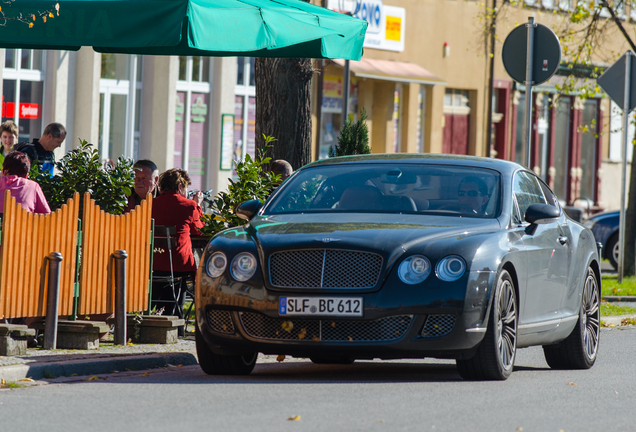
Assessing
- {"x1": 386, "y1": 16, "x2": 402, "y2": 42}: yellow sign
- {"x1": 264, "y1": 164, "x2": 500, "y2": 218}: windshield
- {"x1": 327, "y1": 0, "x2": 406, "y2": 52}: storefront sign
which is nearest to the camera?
{"x1": 264, "y1": 164, "x2": 500, "y2": 218}: windshield

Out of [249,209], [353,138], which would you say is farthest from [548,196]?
[353,138]

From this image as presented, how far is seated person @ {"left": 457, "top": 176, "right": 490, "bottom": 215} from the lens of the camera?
8.90 meters

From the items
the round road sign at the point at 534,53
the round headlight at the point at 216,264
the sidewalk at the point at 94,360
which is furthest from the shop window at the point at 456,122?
the round headlight at the point at 216,264

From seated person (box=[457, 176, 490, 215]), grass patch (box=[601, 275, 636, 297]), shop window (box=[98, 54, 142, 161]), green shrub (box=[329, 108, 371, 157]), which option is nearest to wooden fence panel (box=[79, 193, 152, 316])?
seated person (box=[457, 176, 490, 215])

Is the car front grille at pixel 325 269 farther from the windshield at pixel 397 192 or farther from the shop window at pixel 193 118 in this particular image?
the shop window at pixel 193 118

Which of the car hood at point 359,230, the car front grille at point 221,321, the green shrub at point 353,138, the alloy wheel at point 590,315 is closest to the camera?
the car hood at point 359,230

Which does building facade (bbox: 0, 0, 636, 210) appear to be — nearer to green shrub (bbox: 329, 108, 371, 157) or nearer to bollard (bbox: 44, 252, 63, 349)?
green shrub (bbox: 329, 108, 371, 157)

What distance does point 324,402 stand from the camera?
7305mm

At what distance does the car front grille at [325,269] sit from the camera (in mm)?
7922

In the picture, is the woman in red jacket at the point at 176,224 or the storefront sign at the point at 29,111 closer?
the woman in red jacket at the point at 176,224

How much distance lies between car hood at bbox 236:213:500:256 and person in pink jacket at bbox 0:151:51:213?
7.01ft

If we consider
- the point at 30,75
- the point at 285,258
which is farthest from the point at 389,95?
the point at 285,258

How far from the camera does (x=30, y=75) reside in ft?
66.2

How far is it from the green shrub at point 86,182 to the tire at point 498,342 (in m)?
3.97
